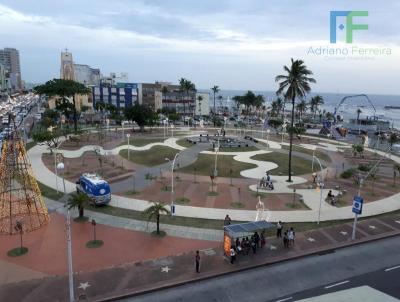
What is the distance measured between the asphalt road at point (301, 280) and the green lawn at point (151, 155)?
115 feet

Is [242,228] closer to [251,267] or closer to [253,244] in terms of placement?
[253,244]

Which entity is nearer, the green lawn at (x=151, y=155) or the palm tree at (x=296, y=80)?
the palm tree at (x=296, y=80)

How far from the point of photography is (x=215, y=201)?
130ft

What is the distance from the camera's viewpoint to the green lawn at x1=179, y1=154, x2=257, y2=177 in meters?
Answer: 52.7

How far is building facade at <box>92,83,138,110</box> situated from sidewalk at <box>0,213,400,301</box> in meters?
140

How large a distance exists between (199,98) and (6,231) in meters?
139

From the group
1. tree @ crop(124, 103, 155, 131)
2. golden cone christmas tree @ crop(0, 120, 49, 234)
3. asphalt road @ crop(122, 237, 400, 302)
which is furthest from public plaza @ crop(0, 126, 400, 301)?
tree @ crop(124, 103, 155, 131)

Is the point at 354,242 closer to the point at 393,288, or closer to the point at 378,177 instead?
the point at 393,288

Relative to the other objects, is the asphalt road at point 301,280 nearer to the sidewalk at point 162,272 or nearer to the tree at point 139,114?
the sidewalk at point 162,272

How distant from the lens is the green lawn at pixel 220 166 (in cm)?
5274

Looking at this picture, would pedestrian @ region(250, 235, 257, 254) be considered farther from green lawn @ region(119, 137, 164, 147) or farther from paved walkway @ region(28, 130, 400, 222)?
→ green lawn @ region(119, 137, 164, 147)

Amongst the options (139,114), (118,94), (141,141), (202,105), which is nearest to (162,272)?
(141,141)

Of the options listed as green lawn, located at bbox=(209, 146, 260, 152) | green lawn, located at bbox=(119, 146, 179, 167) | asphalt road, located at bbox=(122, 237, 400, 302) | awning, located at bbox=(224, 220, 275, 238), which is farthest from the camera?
green lawn, located at bbox=(209, 146, 260, 152)

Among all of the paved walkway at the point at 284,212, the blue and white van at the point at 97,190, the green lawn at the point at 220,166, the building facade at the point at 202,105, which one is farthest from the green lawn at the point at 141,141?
the building facade at the point at 202,105
